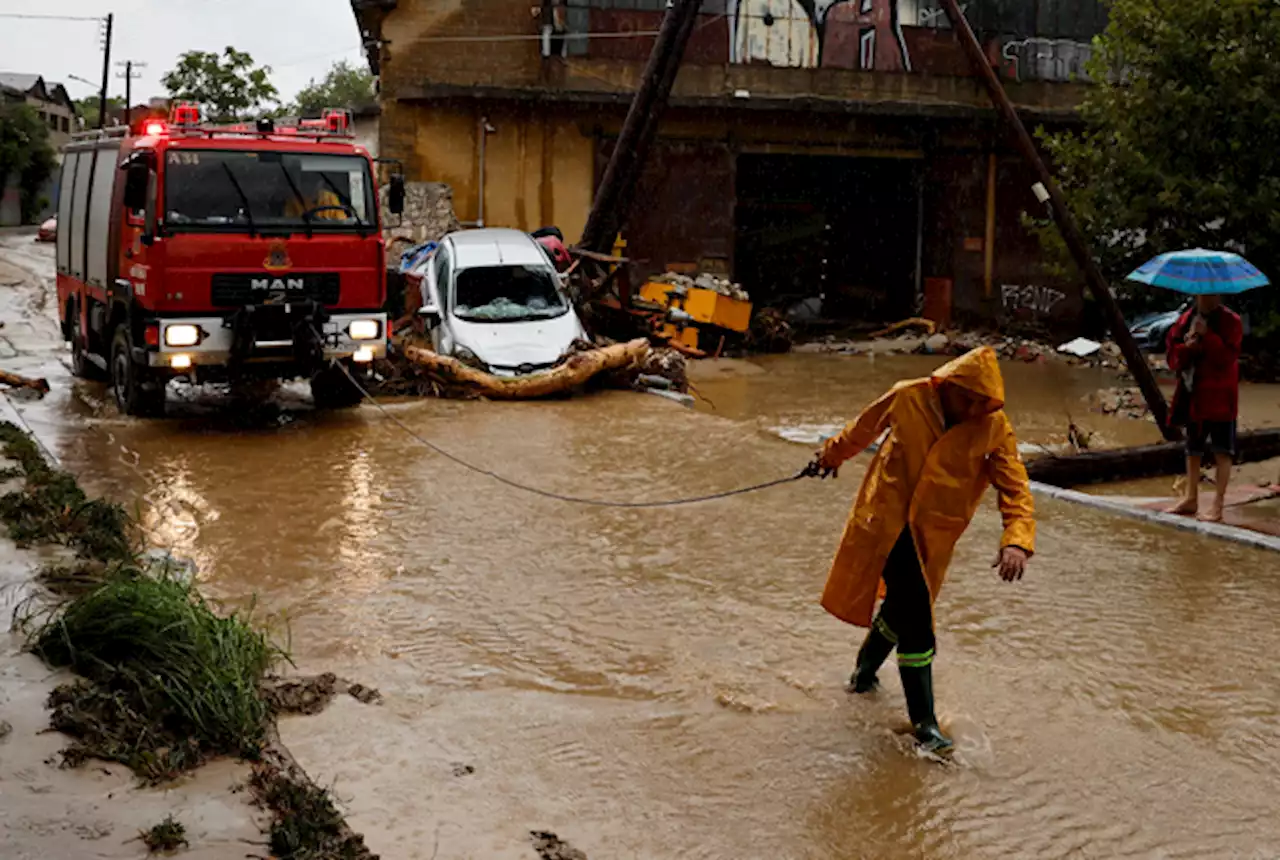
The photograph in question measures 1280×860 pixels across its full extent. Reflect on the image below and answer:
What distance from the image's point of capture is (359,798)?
4535 mm

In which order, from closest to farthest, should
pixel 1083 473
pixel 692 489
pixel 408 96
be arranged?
1. pixel 692 489
2. pixel 1083 473
3. pixel 408 96

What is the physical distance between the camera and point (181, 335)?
11.9 metres

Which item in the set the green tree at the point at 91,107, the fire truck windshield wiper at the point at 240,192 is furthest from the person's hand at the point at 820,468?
the green tree at the point at 91,107

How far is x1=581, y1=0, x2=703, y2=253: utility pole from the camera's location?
18469 millimetres

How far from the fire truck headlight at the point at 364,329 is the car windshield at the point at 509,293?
310 centimetres

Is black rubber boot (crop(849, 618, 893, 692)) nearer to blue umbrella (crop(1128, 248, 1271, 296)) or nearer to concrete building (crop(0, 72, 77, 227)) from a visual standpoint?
blue umbrella (crop(1128, 248, 1271, 296))

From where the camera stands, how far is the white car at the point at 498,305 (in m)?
15.3

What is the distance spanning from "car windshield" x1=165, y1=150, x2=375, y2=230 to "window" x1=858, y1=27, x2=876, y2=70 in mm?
15978

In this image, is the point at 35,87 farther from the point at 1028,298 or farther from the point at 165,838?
the point at 165,838

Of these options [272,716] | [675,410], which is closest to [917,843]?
[272,716]

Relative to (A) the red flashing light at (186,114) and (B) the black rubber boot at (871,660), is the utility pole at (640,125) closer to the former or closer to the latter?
(A) the red flashing light at (186,114)

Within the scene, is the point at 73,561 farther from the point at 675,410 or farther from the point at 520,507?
the point at 675,410

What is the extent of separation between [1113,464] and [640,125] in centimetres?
975

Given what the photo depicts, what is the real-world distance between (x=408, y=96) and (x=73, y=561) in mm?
17704
